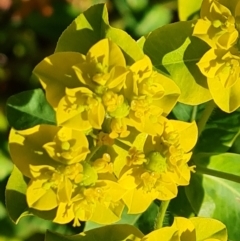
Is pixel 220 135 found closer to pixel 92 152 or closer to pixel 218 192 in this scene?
pixel 218 192

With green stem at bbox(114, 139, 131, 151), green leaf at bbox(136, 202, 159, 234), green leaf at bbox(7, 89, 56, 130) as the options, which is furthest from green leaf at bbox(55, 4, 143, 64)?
green leaf at bbox(136, 202, 159, 234)

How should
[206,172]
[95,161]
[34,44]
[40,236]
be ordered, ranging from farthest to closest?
1. [34,44]
2. [40,236]
3. [206,172]
4. [95,161]

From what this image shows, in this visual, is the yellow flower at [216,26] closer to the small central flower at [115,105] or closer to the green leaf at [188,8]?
the small central flower at [115,105]

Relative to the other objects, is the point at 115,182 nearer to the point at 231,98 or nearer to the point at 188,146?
the point at 188,146

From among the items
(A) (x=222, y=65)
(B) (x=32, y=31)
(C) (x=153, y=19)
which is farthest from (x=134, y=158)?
(B) (x=32, y=31)

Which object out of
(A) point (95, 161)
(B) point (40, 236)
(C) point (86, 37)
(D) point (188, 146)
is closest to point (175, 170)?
(D) point (188, 146)

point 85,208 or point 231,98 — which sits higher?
point 231,98

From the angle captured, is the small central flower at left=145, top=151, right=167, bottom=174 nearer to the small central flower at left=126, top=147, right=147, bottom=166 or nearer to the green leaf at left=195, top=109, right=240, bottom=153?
the small central flower at left=126, top=147, right=147, bottom=166
